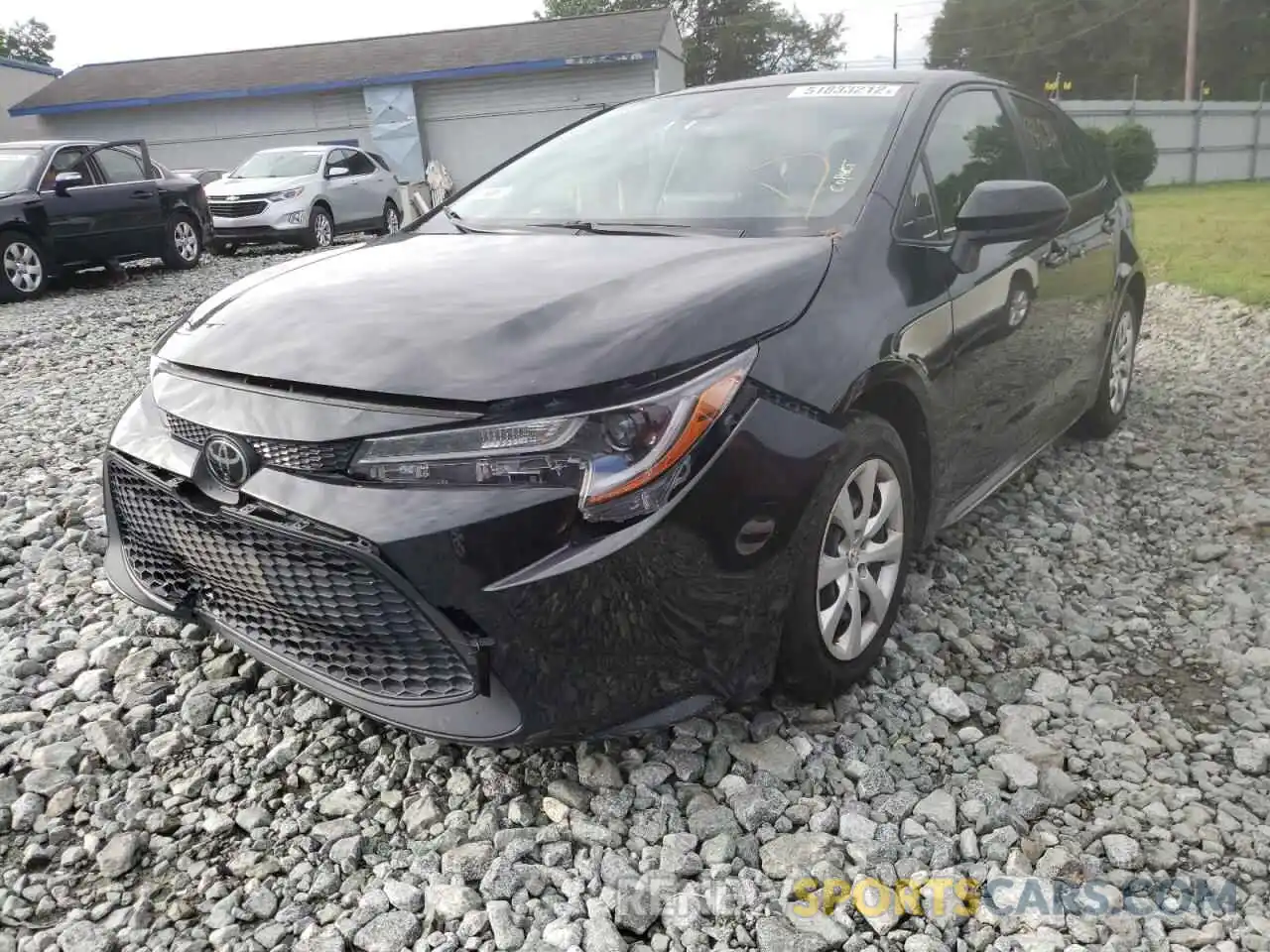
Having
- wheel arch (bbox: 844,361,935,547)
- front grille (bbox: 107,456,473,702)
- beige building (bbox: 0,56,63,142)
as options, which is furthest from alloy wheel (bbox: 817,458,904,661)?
beige building (bbox: 0,56,63,142)

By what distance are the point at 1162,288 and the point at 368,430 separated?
8.98 meters

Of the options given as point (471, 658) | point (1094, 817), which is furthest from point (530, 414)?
point (1094, 817)

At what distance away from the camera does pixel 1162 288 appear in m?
9.16

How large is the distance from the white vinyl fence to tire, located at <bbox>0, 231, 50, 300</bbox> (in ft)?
81.0

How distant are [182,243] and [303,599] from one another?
11.2 metres

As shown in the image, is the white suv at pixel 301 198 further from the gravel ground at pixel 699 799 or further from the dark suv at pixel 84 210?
the gravel ground at pixel 699 799

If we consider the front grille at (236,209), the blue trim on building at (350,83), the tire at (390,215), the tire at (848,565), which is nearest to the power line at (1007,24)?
the blue trim on building at (350,83)

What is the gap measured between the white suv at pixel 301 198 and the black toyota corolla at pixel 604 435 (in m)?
11.6

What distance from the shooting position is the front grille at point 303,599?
205cm

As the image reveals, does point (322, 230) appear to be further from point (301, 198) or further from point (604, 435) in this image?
point (604, 435)

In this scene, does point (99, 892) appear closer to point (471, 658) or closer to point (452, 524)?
point (471, 658)

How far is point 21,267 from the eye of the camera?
386 inches

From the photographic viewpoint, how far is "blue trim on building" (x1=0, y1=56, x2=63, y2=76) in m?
28.3

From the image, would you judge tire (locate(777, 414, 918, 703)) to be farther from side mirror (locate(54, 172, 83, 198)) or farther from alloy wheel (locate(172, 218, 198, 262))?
alloy wheel (locate(172, 218, 198, 262))
